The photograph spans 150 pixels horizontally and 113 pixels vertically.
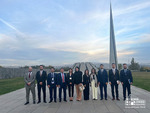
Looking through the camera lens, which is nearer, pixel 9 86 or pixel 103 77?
pixel 103 77

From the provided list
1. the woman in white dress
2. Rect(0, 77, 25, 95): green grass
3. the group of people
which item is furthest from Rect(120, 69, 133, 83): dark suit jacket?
Rect(0, 77, 25, 95): green grass

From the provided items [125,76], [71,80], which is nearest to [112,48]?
[125,76]

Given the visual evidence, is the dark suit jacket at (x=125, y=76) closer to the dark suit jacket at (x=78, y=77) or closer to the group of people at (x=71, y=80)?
the group of people at (x=71, y=80)

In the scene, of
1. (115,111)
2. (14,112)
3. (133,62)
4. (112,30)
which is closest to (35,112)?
(14,112)

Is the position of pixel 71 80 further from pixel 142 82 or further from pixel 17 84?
pixel 17 84

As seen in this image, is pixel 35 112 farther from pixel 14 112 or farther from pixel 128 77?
pixel 128 77

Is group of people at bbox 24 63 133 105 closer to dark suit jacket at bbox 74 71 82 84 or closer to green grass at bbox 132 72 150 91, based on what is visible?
dark suit jacket at bbox 74 71 82 84

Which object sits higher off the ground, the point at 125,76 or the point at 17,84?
the point at 125,76

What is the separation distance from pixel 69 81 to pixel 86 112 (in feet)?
7.61

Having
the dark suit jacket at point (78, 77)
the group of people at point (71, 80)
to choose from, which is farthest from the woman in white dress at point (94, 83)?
the dark suit jacket at point (78, 77)

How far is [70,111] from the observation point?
5609mm

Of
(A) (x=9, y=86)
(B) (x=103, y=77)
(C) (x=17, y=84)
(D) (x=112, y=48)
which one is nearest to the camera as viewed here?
(B) (x=103, y=77)

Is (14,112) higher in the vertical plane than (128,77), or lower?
lower

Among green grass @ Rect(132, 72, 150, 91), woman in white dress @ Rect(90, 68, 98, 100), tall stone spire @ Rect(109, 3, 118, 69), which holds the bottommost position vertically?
green grass @ Rect(132, 72, 150, 91)
